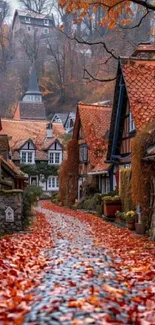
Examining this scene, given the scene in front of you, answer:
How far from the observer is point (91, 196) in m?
30.8

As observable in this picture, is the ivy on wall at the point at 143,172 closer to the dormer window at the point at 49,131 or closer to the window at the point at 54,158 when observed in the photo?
the window at the point at 54,158

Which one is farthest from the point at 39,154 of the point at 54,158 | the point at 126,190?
the point at 126,190

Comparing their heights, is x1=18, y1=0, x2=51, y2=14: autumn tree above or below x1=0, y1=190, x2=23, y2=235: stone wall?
above

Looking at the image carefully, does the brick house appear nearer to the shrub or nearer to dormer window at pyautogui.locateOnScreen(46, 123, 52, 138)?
the shrub

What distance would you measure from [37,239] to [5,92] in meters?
62.9

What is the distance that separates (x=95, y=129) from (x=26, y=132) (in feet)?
69.5

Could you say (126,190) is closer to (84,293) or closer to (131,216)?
(131,216)

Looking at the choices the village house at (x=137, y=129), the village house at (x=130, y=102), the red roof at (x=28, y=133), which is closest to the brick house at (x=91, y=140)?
the village house at (x=137, y=129)

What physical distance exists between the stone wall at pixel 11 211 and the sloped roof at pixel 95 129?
14832 millimetres

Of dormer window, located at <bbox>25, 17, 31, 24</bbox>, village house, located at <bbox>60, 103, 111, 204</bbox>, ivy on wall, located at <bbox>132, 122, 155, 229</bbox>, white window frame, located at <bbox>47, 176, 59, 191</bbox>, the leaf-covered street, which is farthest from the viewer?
dormer window, located at <bbox>25, 17, 31, 24</bbox>

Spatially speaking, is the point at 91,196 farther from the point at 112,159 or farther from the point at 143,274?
the point at 143,274

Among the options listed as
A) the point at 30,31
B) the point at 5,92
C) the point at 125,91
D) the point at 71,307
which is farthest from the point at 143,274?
the point at 30,31

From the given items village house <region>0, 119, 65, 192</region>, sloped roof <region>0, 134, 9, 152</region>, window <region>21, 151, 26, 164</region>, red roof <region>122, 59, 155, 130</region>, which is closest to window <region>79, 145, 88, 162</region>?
sloped roof <region>0, 134, 9, 152</region>

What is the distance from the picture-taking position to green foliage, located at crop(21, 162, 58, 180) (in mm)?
48500
